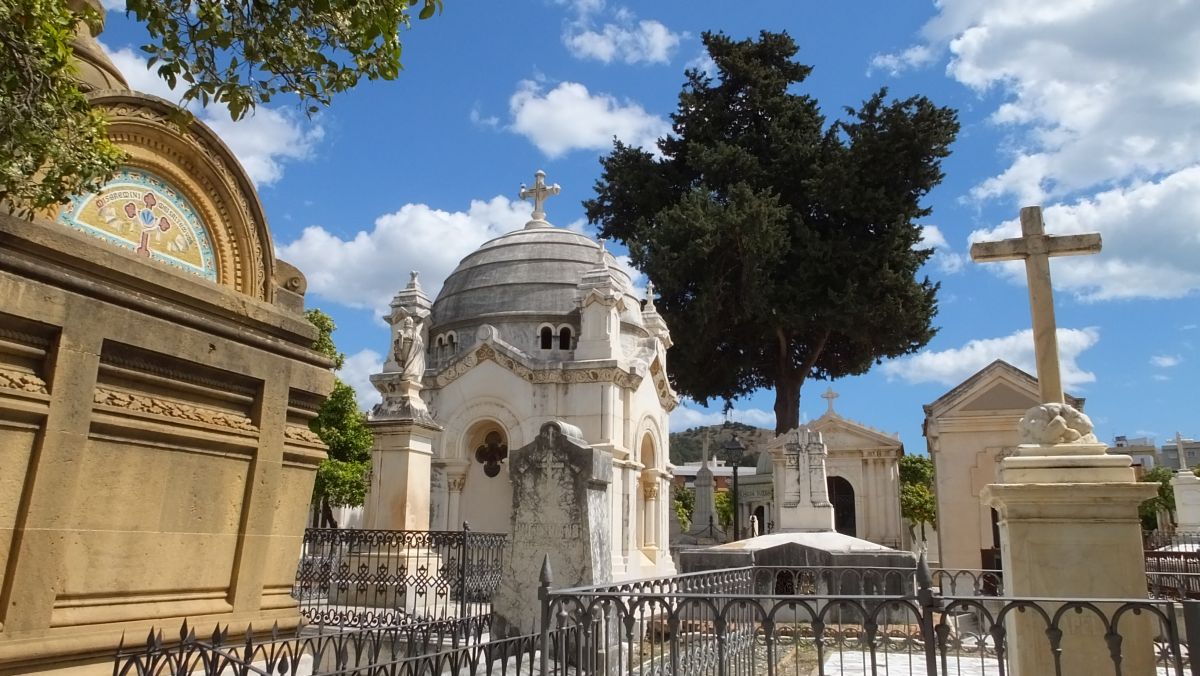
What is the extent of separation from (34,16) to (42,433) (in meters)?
1.98

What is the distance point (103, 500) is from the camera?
173 inches

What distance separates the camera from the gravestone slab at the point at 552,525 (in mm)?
8469

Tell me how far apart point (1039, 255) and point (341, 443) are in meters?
26.6

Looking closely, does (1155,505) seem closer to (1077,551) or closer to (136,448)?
(1077,551)

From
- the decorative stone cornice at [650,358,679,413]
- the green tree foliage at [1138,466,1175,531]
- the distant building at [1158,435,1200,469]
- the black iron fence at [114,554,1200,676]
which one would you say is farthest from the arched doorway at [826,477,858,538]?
the distant building at [1158,435,1200,469]

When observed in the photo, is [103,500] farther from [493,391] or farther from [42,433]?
[493,391]

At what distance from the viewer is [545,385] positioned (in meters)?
21.6

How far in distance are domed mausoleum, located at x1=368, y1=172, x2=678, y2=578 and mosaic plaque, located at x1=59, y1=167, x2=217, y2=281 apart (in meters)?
12.2

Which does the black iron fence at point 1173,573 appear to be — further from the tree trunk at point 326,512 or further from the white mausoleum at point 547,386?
the tree trunk at point 326,512

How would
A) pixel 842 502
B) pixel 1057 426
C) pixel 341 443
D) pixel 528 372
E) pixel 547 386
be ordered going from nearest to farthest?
pixel 1057 426
pixel 547 386
pixel 528 372
pixel 341 443
pixel 842 502

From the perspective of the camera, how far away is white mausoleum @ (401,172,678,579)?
21312mm

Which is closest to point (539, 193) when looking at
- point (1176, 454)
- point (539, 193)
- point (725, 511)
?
point (539, 193)

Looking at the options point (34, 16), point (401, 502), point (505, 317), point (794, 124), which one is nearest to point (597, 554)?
point (401, 502)

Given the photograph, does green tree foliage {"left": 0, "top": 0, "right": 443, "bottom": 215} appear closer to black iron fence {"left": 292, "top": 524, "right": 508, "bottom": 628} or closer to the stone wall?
the stone wall
